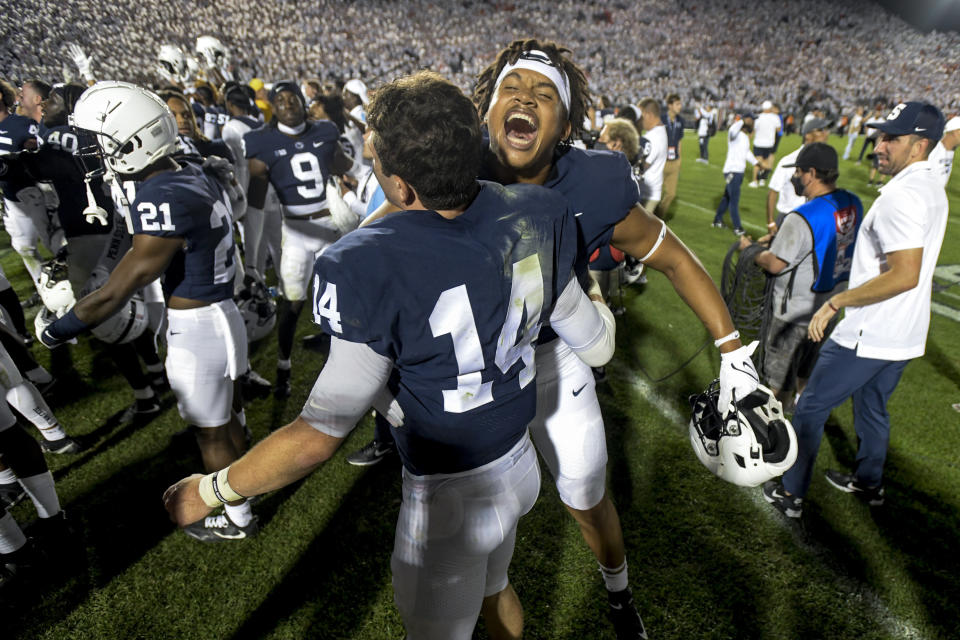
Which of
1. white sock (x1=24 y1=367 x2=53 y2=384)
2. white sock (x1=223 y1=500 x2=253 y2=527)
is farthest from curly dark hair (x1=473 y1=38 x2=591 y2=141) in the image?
white sock (x1=24 y1=367 x2=53 y2=384)

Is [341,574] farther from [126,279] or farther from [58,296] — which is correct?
[58,296]

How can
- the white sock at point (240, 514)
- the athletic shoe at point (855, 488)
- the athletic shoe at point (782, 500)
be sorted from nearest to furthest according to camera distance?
the white sock at point (240, 514)
the athletic shoe at point (782, 500)
the athletic shoe at point (855, 488)

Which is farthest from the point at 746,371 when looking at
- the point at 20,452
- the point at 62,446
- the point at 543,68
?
the point at 62,446

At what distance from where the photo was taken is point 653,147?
24.6 feet

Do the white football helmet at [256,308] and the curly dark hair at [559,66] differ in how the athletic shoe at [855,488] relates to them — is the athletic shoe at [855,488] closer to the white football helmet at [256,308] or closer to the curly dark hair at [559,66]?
the curly dark hair at [559,66]

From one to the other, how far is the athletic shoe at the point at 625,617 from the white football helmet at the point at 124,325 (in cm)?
311

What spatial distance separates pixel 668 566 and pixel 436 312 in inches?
90.0

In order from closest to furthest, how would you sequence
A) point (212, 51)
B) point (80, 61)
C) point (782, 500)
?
point (782, 500)
point (212, 51)
point (80, 61)

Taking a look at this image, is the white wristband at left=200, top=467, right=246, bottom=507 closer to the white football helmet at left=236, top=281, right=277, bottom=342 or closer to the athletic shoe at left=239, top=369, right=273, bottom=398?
the white football helmet at left=236, top=281, right=277, bottom=342

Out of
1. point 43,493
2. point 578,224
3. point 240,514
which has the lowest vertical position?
point 240,514

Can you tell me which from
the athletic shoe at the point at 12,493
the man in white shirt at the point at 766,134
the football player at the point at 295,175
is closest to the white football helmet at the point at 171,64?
the football player at the point at 295,175

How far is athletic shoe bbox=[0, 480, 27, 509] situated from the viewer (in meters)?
3.10

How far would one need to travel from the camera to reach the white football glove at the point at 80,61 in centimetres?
1210

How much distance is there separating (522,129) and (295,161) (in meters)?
3.15
